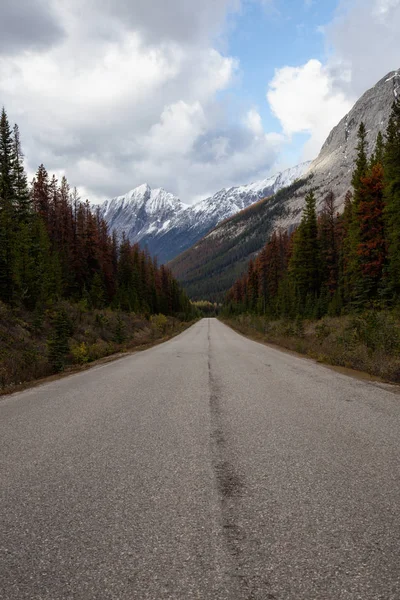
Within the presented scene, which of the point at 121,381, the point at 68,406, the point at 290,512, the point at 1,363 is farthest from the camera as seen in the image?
the point at 1,363

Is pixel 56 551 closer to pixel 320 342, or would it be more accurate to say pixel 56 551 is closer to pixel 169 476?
pixel 169 476

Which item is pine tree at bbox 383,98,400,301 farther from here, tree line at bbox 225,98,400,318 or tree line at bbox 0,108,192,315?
tree line at bbox 0,108,192,315

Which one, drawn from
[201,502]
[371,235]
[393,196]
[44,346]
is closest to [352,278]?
[371,235]

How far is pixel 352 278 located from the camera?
32.2 metres

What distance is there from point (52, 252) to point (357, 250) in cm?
2998

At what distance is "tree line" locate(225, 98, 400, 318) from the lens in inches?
1011

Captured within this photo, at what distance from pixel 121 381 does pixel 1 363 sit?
451 cm

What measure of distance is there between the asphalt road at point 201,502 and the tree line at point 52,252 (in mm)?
17738

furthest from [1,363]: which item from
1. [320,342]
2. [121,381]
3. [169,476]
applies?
[320,342]

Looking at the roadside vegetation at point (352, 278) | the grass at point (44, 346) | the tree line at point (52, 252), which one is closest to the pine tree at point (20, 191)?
the tree line at point (52, 252)

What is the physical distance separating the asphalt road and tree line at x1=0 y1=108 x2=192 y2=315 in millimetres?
17738

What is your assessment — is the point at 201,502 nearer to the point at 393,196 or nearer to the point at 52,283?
the point at 393,196

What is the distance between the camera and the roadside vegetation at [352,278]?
42.1ft

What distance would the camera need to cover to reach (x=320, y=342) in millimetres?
18000
